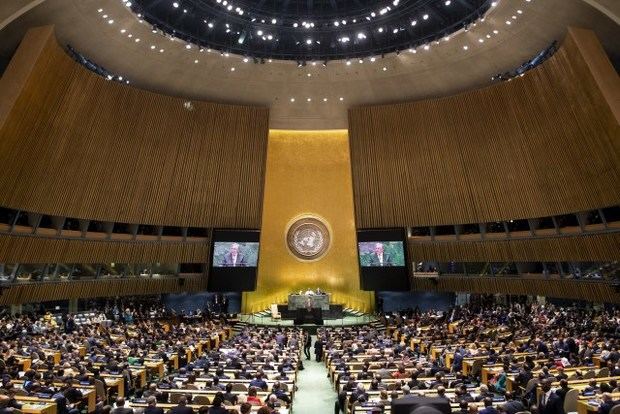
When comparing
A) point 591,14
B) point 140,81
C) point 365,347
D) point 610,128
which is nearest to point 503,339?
point 365,347

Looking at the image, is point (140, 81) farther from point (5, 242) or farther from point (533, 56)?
point (533, 56)

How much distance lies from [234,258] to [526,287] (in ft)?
A: 46.1

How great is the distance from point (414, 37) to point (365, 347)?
13982 millimetres

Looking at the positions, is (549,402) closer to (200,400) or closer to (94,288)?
(200,400)

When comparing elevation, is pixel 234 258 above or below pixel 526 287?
above

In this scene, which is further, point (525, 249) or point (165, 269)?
point (165, 269)

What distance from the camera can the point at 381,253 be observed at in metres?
25.0

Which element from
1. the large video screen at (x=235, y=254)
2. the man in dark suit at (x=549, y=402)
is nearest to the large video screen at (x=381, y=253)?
the large video screen at (x=235, y=254)

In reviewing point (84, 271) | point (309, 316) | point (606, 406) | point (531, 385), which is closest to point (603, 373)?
point (531, 385)

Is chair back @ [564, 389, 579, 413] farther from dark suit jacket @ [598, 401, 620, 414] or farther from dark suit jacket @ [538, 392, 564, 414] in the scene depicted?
dark suit jacket @ [598, 401, 620, 414]

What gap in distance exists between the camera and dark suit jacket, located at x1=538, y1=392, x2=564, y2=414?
8.77 metres

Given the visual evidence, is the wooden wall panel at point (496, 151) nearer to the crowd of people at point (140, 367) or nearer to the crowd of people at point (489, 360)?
the crowd of people at point (489, 360)

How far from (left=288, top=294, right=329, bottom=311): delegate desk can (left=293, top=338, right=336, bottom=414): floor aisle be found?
8.89 metres

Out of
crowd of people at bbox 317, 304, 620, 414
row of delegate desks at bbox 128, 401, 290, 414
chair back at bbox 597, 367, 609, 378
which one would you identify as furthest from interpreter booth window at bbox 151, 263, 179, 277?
chair back at bbox 597, 367, 609, 378
